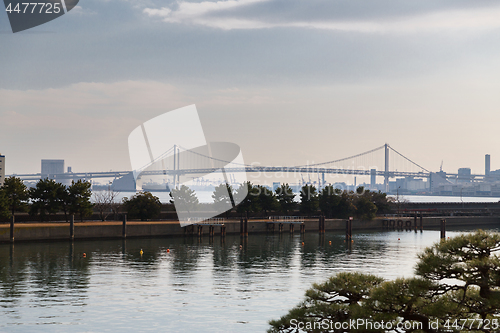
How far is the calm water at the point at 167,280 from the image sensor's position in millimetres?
22156

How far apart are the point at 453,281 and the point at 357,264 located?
29.5ft

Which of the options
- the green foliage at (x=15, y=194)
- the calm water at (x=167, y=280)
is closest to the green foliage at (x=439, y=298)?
the calm water at (x=167, y=280)

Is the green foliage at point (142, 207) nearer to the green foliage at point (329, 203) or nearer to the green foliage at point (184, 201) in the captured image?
the green foliage at point (184, 201)

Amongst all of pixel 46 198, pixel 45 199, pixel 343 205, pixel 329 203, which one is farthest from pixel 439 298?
pixel 329 203

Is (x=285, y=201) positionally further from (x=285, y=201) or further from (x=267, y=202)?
(x=267, y=202)

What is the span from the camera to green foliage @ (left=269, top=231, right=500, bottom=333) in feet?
36.1

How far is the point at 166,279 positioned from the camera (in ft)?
107

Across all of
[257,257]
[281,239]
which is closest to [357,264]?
[257,257]

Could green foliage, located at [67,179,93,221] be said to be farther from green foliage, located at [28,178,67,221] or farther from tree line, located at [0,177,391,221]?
green foliage, located at [28,178,67,221]

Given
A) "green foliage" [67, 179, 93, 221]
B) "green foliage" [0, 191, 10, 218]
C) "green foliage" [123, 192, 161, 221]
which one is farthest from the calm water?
"green foliage" [123, 192, 161, 221]

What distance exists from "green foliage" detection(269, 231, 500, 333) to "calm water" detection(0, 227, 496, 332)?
1027 centimetres

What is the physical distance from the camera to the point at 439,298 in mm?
11609

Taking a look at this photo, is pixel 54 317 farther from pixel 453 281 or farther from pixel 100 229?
pixel 100 229

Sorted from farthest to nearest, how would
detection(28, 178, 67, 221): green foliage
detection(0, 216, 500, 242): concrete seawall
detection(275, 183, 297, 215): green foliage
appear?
detection(275, 183, 297, 215): green foliage, detection(28, 178, 67, 221): green foliage, detection(0, 216, 500, 242): concrete seawall
